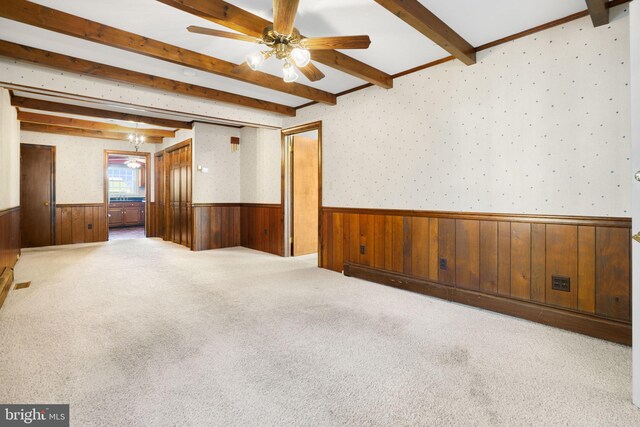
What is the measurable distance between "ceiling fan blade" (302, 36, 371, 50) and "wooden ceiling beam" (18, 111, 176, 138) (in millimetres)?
5678

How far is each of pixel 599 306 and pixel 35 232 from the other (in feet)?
29.0

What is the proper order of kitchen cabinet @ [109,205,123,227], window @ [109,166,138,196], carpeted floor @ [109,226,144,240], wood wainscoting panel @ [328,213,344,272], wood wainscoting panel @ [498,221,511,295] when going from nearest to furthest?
wood wainscoting panel @ [498,221,511,295]
wood wainscoting panel @ [328,213,344,272]
carpeted floor @ [109,226,144,240]
kitchen cabinet @ [109,205,123,227]
window @ [109,166,138,196]

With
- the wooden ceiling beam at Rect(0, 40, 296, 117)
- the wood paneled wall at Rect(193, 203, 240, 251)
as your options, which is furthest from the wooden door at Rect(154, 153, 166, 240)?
the wooden ceiling beam at Rect(0, 40, 296, 117)

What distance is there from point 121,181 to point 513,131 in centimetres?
1298

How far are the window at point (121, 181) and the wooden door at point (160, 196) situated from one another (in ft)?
16.4

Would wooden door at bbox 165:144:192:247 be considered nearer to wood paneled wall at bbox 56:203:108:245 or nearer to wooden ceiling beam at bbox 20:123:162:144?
wooden ceiling beam at bbox 20:123:162:144

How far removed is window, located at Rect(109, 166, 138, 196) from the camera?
1184cm

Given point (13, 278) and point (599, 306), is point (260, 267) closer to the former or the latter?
point (13, 278)

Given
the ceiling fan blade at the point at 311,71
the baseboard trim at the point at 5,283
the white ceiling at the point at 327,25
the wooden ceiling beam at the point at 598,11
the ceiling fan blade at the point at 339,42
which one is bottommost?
the baseboard trim at the point at 5,283

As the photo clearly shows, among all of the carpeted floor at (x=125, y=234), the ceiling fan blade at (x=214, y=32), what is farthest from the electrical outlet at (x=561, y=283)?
the carpeted floor at (x=125, y=234)

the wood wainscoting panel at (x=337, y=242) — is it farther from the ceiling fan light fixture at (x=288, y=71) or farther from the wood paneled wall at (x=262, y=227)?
the ceiling fan light fixture at (x=288, y=71)

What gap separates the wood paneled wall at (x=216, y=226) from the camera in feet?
20.5
